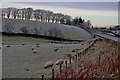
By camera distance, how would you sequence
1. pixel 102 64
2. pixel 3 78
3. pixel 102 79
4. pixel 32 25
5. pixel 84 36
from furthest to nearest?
pixel 32 25 → pixel 84 36 → pixel 3 78 → pixel 102 64 → pixel 102 79

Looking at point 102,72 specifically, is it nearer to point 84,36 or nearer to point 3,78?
point 3,78

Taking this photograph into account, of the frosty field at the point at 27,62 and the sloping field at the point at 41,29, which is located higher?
the sloping field at the point at 41,29

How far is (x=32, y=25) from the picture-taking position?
10500cm

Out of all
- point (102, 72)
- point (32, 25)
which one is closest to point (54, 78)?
point (102, 72)

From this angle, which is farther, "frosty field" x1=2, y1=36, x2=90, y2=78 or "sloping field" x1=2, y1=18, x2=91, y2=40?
"sloping field" x1=2, y1=18, x2=91, y2=40

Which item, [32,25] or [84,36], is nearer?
[84,36]

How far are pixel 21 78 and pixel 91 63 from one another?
402 cm

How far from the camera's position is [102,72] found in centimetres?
1042

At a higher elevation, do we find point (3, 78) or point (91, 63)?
point (91, 63)

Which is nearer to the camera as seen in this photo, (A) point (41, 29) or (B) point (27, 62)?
(B) point (27, 62)

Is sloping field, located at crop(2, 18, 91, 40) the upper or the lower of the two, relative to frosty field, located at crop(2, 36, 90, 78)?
upper

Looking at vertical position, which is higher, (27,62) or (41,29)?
(41,29)

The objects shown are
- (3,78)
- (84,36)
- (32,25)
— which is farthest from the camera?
(32,25)

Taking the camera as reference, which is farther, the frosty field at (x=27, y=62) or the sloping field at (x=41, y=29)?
the sloping field at (x=41, y=29)
